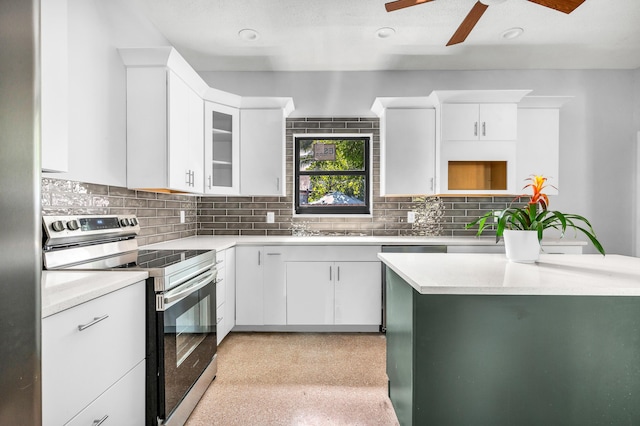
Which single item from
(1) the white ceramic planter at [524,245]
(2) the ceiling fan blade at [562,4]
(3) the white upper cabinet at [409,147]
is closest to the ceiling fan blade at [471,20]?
(2) the ceiling fan blade at [562,4]

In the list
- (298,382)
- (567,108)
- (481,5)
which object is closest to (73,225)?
(298,382)

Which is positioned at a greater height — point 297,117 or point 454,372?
point 297,117

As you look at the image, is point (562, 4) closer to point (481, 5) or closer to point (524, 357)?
point (481, 5)

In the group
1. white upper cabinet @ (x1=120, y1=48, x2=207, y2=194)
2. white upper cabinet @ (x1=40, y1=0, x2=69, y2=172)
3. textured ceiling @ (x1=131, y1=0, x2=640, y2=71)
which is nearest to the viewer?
white upper cabinet @ (x1=40, y1=0, x2=69, y2=172)

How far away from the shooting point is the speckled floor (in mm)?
1980

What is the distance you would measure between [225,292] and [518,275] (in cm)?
224

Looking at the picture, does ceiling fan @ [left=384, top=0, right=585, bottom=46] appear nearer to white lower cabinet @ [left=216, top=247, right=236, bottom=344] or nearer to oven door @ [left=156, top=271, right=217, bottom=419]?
oven door @ [left=156, top=271, right=217, bottom=419]

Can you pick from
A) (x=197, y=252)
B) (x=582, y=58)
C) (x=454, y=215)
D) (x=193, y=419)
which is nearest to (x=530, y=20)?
(x=582, y=58)

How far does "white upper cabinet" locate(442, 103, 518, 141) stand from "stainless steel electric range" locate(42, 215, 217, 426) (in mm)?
2463

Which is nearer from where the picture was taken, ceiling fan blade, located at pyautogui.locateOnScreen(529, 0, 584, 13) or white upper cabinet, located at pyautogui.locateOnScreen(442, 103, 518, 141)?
ceiling fan blade, located at pyautogui.locateOnScreen(529, 0, 584, 13)

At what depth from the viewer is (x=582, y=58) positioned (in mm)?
3451

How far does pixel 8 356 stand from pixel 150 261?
4.75 ft

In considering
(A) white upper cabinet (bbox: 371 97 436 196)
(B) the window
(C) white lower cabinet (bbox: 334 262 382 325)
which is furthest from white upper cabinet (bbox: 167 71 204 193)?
(A) white upper cabinet (bbox: 371 97 436 196)

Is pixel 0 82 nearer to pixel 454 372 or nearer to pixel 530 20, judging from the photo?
pixel 454 372
